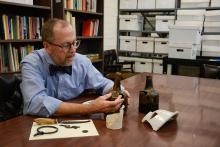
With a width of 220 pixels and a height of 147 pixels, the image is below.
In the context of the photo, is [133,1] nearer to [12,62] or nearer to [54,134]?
[12,62]

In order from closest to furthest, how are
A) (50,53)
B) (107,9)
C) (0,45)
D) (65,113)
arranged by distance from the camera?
1. (65,113)
2. (50,53)
3. (0,45)
4. (107,9)

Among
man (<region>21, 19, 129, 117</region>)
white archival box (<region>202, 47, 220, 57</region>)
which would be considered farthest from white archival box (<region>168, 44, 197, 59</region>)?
man (<region>21, 19, 129, 117</region>)

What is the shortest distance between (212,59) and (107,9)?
1888 mm

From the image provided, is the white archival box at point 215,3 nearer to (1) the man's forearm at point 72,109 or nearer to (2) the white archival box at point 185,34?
(2) the white archival box at point 185,34

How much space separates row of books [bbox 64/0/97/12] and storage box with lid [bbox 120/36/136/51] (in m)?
1.04

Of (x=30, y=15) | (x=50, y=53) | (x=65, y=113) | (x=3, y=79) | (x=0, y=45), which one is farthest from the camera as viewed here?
(x=30, y=15)

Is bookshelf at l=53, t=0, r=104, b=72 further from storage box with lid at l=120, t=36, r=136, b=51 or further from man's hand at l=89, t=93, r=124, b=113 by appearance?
man's hand at l=89, t=93, r=124, b=113

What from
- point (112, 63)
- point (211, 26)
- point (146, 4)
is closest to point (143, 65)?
point (112, 63)

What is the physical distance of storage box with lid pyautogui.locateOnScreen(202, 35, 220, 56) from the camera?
156 inches

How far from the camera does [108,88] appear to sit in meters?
1.60

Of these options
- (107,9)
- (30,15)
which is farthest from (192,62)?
(30,15)

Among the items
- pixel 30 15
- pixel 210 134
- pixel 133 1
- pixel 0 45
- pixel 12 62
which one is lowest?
pixel 210 134

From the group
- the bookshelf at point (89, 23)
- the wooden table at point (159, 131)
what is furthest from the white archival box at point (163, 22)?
the wooden table at point (159, 131)

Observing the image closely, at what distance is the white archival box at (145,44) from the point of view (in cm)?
448
